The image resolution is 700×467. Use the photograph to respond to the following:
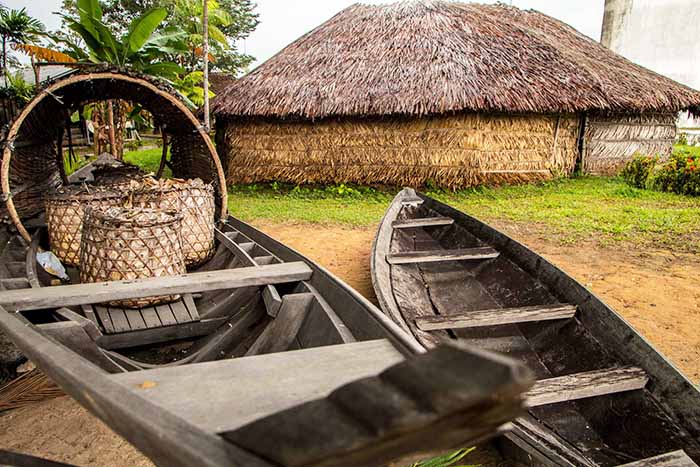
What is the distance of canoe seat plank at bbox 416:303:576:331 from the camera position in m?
2.62

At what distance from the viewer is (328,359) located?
1321 millimetres

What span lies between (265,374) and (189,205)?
2.24 metres

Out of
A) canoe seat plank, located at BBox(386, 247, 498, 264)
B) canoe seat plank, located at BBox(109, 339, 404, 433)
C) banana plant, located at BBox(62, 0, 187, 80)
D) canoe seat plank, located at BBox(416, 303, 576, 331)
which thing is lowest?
canoe seat plank, located at BBox(416, 303, 576, 331)

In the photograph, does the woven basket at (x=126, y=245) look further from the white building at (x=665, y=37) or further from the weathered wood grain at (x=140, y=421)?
the white building at (x=665, y=37)

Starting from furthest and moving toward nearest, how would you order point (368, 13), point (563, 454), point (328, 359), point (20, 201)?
point (368, 13) → point (20, 201) → point (563, 454) → point (328, 359)

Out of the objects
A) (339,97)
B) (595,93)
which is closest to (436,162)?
(339,97)

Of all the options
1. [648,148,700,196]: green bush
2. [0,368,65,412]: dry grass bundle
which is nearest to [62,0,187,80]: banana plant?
[0,368,65,412]: dry grass bundle

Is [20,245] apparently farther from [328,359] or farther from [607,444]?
[607,444]

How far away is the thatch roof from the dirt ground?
288 cm

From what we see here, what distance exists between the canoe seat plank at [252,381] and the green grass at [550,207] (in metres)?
5.38

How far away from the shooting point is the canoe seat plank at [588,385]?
78.0 inches

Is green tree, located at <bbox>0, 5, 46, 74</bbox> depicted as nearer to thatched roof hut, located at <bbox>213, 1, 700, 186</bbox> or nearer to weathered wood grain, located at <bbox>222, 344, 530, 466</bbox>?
thatched roof hut, located at <bbox>213, 1, 700, 186</bbox>

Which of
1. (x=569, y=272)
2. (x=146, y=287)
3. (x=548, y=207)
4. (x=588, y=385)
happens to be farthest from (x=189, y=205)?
(x=548, y=207)

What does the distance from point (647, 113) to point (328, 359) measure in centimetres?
1143
